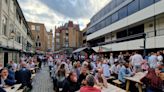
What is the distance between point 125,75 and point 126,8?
80.2 feet

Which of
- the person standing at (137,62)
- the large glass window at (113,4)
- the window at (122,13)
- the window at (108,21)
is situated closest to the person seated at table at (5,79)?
the person standing at (137,62)

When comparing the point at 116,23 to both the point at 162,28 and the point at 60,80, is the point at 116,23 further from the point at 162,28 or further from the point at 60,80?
the point at 60,80

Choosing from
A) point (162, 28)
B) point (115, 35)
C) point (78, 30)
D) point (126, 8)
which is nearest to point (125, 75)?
point (162, 28)

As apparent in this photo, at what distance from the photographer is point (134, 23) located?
29969mm

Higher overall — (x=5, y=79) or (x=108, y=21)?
(x=108, y=21)

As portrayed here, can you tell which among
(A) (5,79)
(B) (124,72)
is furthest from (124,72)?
(A) (5,79)

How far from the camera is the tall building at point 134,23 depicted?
78.9ft

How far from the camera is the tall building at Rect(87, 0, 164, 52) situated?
24062 millimetres

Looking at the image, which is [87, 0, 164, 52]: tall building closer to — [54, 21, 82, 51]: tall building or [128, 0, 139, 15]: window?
[128, 0, 139, 15]: window

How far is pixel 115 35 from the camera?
41.5m

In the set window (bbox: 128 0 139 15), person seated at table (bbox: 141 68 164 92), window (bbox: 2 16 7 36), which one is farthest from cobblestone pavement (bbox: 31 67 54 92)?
window (bbox: 128 0 139 15)

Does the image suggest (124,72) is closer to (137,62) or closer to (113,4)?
(137,62)

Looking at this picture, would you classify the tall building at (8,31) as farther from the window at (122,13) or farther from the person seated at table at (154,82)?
the window at (122,13)

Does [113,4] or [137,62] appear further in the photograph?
[113,4]
